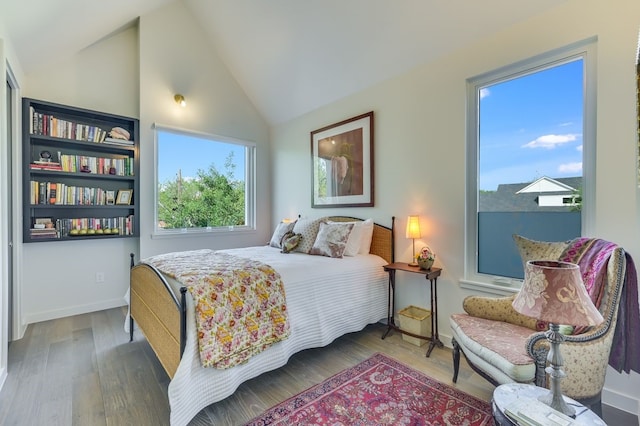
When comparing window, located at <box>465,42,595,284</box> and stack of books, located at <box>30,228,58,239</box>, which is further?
stack of books, located at <box>30,228,58,239</box>

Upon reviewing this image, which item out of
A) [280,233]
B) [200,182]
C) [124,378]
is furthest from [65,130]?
[124,378]

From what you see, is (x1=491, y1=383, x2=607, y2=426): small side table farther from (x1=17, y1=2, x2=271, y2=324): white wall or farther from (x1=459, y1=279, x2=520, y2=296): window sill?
(x1=17, y1=2, x2=271, y2=324): white wall

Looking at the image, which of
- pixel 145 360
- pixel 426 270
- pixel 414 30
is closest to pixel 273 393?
pixel 145 360

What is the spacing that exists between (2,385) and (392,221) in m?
3.38

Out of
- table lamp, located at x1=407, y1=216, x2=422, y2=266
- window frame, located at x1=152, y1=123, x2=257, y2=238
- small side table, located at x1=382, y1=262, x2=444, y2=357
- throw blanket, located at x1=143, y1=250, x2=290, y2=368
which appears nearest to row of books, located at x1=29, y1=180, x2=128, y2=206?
window frame, located at x1=152, y1=123, x2=257, y2=238

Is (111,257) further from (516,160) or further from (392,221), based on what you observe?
(516,160)

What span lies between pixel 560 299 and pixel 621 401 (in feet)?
4.88

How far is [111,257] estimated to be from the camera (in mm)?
3672

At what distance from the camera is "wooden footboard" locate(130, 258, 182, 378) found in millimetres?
1757

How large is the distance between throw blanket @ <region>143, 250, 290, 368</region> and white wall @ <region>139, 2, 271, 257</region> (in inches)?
77.3

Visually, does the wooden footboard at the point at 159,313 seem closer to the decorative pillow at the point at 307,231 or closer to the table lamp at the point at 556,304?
the decorative pillow at the point at 307,231

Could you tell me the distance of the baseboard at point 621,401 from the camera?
1.78 metres

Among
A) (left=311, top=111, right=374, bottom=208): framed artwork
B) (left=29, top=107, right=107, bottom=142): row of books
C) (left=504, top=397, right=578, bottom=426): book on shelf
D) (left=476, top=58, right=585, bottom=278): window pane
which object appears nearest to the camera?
(left=504, top=397, right=578, bottom=426): book on shelf

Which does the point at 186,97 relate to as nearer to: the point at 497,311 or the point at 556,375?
the point at 497,311
